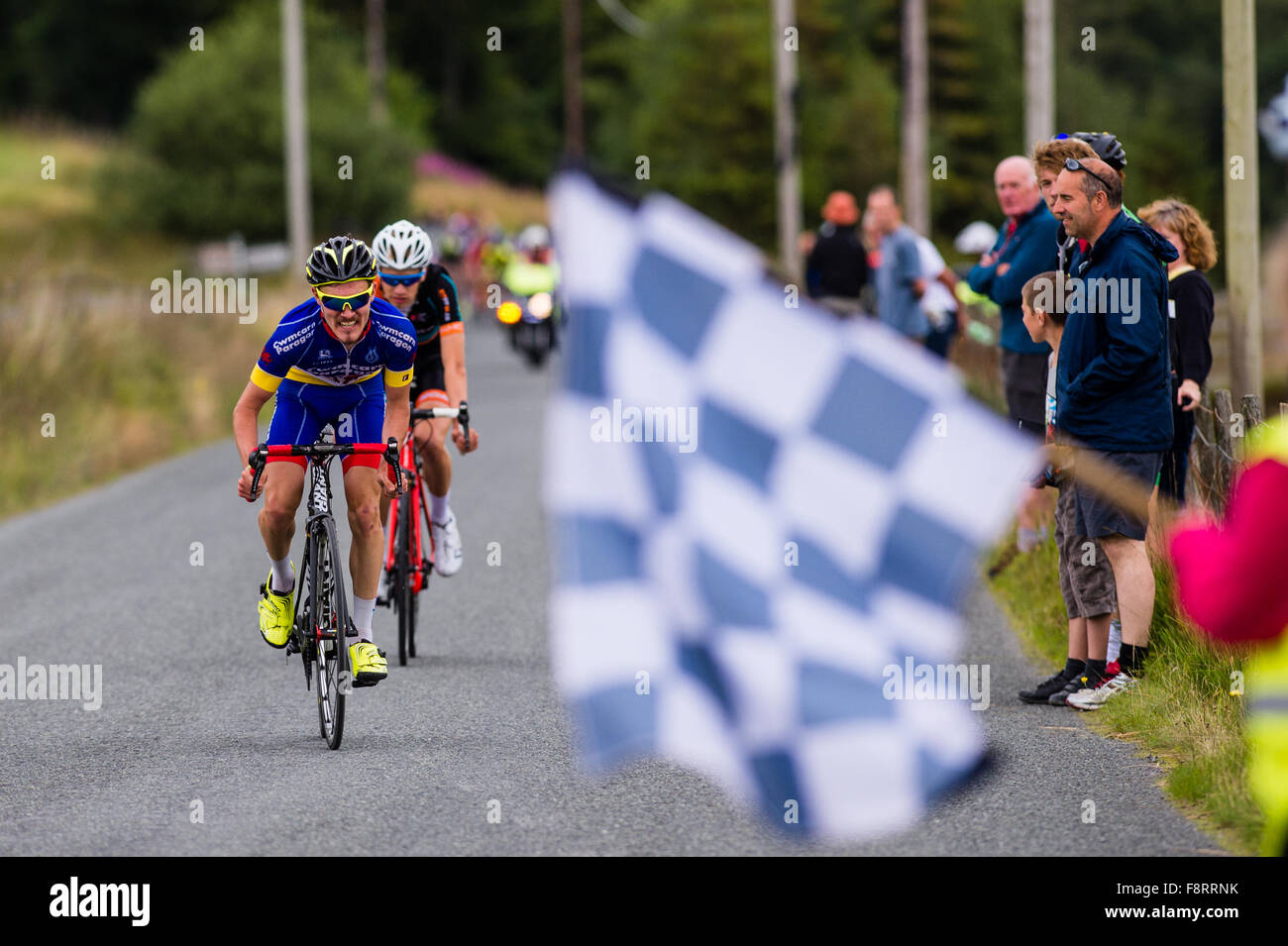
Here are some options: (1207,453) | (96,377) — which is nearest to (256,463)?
(1207,453)

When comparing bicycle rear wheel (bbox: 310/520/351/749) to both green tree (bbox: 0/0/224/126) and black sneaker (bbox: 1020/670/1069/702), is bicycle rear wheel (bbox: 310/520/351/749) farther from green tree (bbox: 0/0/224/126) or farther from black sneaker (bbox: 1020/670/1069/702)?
green tree (bbox: 0/0/224/126)

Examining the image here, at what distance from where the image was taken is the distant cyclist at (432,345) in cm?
859

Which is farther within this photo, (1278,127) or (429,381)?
(429,381)

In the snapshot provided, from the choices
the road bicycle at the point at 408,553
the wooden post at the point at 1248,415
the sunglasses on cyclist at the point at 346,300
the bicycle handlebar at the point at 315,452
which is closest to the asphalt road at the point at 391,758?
the road bicycle at the point at 408,553

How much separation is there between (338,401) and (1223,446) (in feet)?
12.3

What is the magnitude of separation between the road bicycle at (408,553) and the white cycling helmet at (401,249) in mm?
709

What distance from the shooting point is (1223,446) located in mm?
8430

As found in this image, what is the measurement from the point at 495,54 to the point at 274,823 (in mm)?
98452

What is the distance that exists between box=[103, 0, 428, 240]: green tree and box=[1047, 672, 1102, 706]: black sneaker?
135ft

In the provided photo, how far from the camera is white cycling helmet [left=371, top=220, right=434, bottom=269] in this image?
8547 mm

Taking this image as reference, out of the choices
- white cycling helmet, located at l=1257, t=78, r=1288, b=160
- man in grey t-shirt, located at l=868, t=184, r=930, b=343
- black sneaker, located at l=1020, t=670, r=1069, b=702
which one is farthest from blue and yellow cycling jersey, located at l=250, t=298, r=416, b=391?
man in grey t-shirt, located at l=868, t=184, r=930, b=343

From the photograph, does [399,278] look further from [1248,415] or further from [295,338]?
[1248,415]

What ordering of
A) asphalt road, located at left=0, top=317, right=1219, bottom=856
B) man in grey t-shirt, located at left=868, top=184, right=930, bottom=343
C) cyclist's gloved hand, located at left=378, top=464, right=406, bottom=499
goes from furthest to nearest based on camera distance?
man in grey t-shirt, located at left=868, top=184, right=930, bottom=343 → cyclist's gloved hand, located at left=378, top=464, right=406, bottom=499 → asphalt road, located at left=0, top=317, right=1219, bottom=856

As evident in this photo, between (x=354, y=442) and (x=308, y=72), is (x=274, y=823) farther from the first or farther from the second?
(x=308, y=72)
